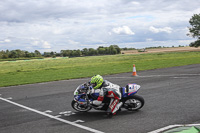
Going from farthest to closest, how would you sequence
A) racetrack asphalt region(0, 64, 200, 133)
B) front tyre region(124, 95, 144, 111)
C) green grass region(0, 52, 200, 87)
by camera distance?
green grass region(0, 52, 200, 87)
front tyre region(124, 95, 144, 111)
racetrack asphalt region(0, 64, 200, 133)

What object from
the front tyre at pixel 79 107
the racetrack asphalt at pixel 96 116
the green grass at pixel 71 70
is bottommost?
the racetrack asphalt at pixel 96 116

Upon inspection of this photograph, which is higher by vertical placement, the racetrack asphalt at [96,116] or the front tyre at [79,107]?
the front tyre at [79,107]

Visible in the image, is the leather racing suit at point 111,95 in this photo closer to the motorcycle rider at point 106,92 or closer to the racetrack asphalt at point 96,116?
the motorcycle rider at point 106,92

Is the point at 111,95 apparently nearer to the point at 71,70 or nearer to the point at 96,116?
the point at 96,116

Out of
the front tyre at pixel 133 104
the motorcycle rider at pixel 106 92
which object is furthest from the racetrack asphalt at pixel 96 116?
Answer: the motorcycle rider at pixel 106 92

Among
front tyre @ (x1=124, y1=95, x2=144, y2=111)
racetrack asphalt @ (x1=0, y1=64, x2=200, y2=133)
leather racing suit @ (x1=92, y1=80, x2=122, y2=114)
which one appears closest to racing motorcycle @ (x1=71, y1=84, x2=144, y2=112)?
front tyre @ (x1=124, y1=95, x2=144, y2=111)

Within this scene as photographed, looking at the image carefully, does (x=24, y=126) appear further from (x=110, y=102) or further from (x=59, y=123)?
(x=110, y=102)

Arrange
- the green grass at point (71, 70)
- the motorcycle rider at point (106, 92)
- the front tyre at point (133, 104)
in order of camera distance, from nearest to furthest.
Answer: the motorcycle rider at point (106, 92), the front tyre at point (133, 104), the green grass at point (71, 70)

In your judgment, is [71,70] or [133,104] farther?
[71,70]

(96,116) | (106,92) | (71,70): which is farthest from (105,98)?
(71,70)

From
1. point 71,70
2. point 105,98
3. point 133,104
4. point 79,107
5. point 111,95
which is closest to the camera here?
point 111,95

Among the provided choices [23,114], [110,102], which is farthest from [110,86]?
[23,114]

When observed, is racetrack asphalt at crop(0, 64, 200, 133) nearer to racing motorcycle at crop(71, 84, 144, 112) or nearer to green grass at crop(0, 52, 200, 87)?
racing motorcycle at crop(71, 84, 144, 112)

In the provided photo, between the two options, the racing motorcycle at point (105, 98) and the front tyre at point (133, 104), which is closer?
the racing motorcycle at point (105, 98)
